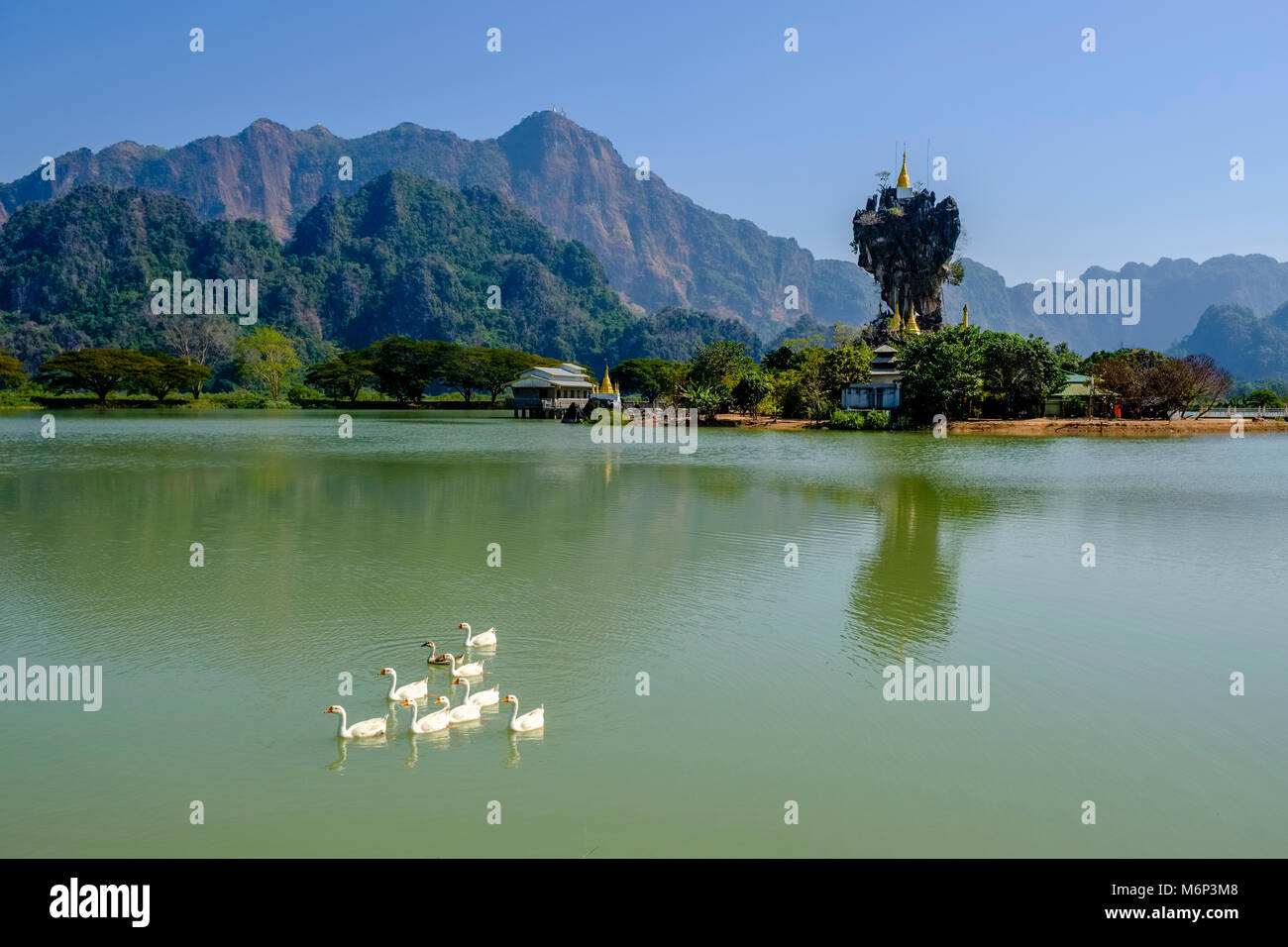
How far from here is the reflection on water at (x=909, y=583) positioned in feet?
34.9

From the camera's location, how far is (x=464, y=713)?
26.0 ft

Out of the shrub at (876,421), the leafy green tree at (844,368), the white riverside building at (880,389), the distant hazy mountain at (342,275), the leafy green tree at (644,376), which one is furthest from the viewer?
the distant hazy mountain at (342,275)

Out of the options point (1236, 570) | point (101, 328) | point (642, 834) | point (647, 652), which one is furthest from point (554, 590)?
point (101, 328)

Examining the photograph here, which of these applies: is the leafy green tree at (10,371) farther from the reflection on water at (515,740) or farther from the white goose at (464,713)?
the reflection on water at (515,740)

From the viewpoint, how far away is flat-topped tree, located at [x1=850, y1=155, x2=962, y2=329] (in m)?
81.0

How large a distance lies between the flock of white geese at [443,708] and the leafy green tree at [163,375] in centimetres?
8091

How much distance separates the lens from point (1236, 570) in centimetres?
1446

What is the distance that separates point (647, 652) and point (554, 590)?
2.96m

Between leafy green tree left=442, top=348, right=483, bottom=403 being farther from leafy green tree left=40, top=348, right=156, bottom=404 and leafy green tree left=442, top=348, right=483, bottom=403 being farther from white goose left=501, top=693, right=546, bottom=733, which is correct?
white goose left=501, top=693, right=546, bottom=733

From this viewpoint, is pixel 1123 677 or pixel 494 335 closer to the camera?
pixel 1123 677

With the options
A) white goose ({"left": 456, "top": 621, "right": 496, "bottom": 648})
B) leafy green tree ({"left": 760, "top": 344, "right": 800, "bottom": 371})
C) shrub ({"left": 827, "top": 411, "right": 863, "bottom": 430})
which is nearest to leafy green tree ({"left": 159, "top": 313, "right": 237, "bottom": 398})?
leafy green tree ({"left": 760, "top": 344, "right": 800, "bottom": 371})

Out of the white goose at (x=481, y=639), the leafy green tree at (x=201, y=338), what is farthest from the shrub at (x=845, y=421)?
the leafy green tree at (x=201, y=338)

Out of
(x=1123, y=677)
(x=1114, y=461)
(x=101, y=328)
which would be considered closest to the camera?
(x=1123, y=677)
